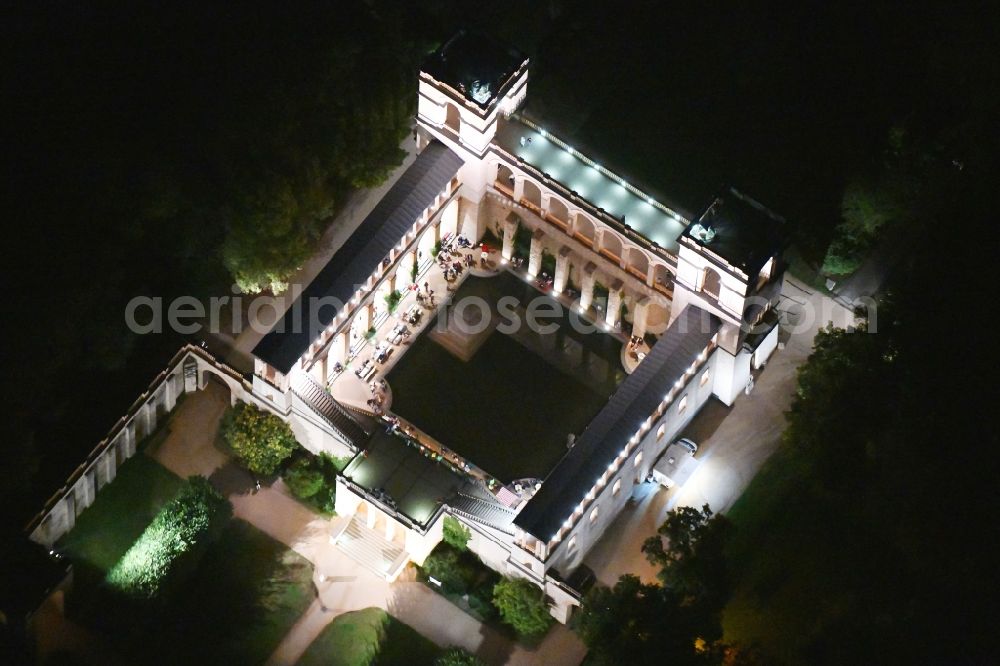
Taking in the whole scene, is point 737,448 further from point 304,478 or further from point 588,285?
point 304,478

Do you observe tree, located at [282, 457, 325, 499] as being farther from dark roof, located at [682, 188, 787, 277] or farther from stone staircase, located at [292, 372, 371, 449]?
dark roof, located at [682, 188, 787, 277]

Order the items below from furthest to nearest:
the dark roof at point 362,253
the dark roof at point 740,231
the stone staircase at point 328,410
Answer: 1. the stone staircase at point 328,410
2. the dark roof at point 362,253
3. the dark roof at point 740,231

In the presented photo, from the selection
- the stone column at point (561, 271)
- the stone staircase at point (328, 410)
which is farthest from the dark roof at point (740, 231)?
the stone staircase at point (328, 410)

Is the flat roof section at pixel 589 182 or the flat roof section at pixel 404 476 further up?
the flat roof section at pixel 589 182

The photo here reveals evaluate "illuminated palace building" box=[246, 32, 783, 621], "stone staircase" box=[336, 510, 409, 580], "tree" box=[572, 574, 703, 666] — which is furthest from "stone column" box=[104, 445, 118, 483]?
"tree" box=[572, 574, 703, 666]

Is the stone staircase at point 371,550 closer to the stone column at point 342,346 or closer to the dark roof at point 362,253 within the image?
the stone column at point 342,346

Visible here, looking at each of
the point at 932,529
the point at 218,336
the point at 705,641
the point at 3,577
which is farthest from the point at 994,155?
the point at 3,577
